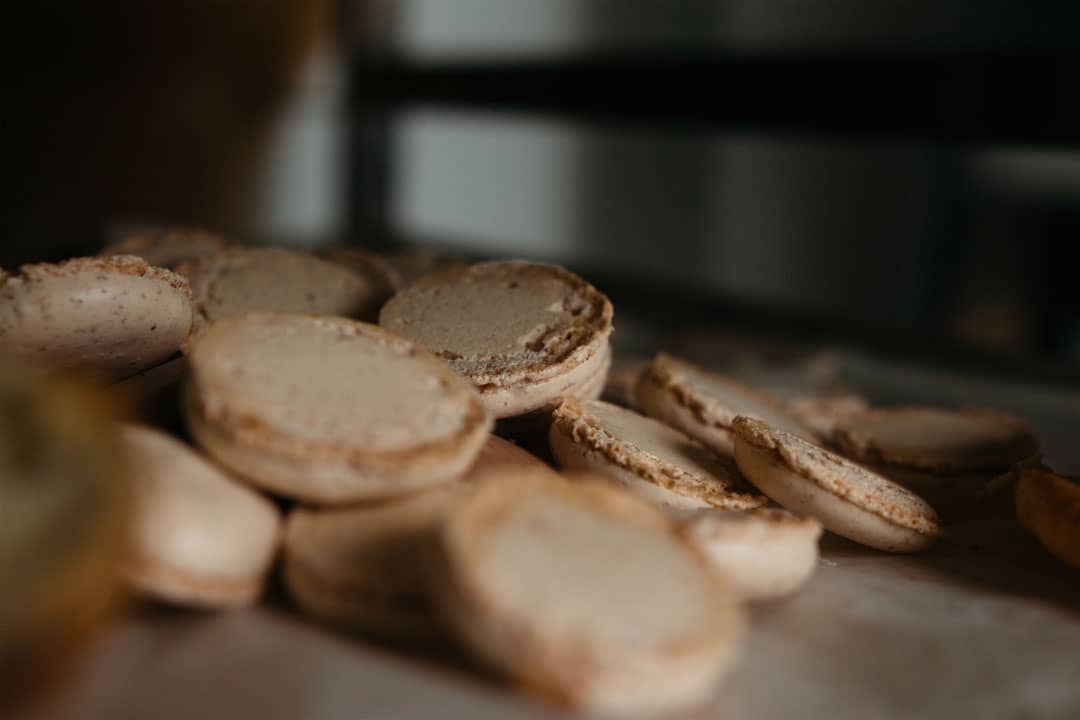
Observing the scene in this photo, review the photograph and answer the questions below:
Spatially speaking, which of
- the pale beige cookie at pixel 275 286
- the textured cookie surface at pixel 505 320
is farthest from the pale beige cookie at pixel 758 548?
the pale beige cookie at pixel 275 286

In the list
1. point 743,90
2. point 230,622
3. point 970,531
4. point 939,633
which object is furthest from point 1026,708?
point 743,90

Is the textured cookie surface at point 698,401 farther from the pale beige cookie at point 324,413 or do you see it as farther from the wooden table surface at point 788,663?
the pale beige cookie at point 324,413

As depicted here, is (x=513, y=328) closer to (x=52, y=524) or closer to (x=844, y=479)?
(x=844, y=479)

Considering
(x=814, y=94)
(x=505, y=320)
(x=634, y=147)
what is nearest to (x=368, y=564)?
(x=505, y=320)


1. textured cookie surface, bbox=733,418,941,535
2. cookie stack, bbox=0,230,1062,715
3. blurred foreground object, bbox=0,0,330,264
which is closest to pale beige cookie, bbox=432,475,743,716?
cookie stack, bbox=0,230,1062,715

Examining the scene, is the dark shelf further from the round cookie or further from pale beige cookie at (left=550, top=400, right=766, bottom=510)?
pale beige cookie at (left=550, top=400, right=766, bottom=510)

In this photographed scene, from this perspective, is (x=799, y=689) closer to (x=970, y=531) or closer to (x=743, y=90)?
(x=970, y=531)
